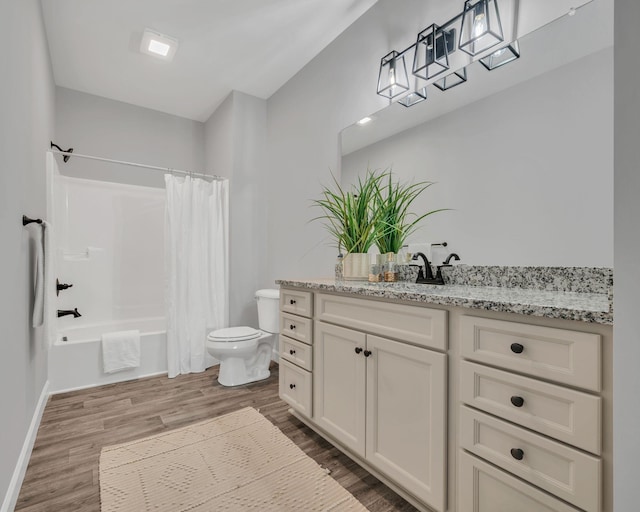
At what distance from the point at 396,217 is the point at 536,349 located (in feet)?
3.70

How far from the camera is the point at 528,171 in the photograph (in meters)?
1.41

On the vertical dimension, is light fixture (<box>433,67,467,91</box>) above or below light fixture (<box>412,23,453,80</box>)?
below

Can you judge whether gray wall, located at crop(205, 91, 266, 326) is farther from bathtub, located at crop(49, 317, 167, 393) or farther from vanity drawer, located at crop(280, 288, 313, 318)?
vanity drawer, located at crop(280, 288, 313, 318)

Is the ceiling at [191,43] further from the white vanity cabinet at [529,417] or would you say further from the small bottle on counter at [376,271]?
the white vanity cabinet at [529,417]

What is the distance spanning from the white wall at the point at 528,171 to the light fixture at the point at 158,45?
201 centimetres

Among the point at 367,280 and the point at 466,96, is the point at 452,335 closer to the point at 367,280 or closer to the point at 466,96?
the point at 367,280

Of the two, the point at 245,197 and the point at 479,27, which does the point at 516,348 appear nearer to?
the point at 479,27

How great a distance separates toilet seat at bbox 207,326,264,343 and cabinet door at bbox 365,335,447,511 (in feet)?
4.71

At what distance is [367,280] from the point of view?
6.42 ft

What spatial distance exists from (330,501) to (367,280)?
1.06 m

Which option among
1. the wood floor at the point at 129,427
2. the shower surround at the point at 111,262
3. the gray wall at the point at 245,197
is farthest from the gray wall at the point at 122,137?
the wood floor at the point at 129,427

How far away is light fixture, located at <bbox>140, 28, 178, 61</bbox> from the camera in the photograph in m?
2.47

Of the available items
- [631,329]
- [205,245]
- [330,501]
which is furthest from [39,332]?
[631,329]

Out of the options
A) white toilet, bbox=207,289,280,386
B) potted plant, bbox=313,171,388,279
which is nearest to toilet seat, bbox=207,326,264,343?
white toilet, bbox=207,289,280,386
